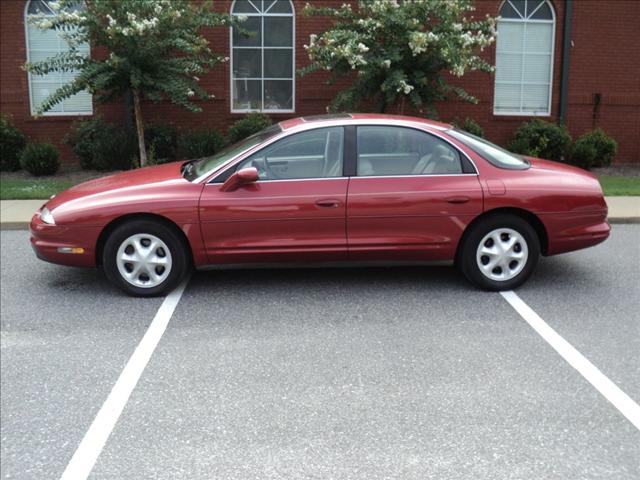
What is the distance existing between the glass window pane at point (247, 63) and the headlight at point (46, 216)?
907 cm

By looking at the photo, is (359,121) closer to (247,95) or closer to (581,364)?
(581,364)

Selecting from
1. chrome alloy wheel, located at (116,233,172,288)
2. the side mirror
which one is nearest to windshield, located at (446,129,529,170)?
the side mirror

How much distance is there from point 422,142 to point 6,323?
12.7ft

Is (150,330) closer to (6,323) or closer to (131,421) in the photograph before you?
(6,323)

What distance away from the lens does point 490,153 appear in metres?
6.80

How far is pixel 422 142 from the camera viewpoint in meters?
6.68

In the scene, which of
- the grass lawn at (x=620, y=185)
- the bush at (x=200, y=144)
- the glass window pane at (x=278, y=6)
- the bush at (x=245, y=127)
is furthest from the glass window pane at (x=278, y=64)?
the grass lawn at (x=620, y=185)

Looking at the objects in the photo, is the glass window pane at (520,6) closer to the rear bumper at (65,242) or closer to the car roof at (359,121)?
the car roof at (359,121)

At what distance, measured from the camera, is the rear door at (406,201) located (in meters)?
6.44

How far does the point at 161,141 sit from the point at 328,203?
860 cm

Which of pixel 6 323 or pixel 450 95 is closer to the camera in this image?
pixel 6 323

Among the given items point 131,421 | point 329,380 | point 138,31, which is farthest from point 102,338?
point 138,31

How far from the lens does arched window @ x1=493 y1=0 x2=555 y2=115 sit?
15477 millimetres

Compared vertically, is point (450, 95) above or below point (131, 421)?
above
